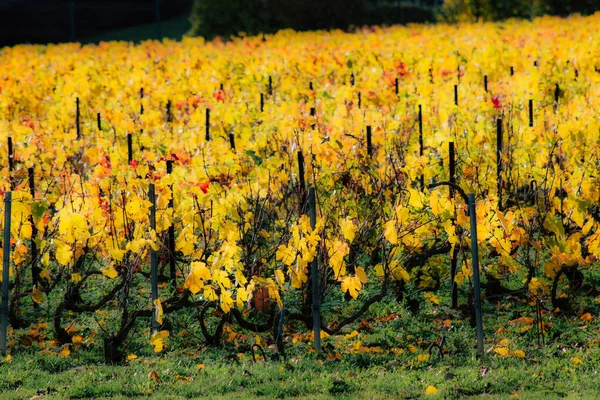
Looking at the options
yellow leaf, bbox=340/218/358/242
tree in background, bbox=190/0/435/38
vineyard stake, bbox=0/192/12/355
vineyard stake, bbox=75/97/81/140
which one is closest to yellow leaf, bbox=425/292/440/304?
yellow leaf, bbox=340/218/358/242

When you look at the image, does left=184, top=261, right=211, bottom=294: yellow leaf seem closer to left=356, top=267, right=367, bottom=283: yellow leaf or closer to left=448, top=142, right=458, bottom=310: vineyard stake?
left=356, top=267, right=367, bottom=283: yellow leaf

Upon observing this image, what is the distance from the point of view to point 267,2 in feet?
103

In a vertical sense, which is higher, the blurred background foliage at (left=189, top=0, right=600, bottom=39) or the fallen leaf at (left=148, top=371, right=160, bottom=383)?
the blurred background foliage at (left=189, top=0, right=600, bottom=39)

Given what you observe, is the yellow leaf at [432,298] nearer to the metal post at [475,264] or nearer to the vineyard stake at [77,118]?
the metal post at [475,264]

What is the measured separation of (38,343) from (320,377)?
6.70 ft

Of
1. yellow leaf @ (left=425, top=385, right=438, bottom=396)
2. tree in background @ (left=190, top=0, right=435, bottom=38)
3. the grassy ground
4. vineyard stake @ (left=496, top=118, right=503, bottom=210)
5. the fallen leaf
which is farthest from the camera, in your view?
tree in background @ (left=190, top=0, right=435, bottom=38)

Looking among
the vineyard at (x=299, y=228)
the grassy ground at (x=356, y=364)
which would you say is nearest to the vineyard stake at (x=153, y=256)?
the vineyard at (x=299, y=228)

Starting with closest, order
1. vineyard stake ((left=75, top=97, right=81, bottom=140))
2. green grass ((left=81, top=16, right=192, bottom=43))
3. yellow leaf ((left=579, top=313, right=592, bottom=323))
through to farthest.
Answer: yellow leaf ((left=579, top=313, right=592, bottom=323)) → vineyard stake ((left=75, top=97, right=81, bottom=140)) → green grass ((left=81, top=16, right=192, bottom=43))

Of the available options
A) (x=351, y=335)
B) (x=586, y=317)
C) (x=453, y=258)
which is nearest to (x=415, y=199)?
(x=453, y=258)

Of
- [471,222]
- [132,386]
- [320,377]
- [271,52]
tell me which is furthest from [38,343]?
[271,52]

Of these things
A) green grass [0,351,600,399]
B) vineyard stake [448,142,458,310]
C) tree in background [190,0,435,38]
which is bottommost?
green grass [0,351,600,399]

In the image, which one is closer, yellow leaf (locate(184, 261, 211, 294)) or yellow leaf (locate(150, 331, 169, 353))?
yellow leaf (locate(184, 261, 211, 294))

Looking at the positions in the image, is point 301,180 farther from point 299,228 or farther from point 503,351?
point 503,351

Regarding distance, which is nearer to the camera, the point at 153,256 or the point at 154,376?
the point at 154,376
